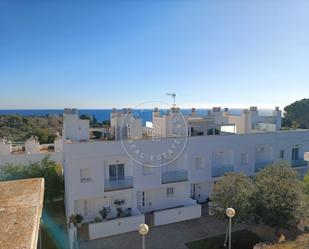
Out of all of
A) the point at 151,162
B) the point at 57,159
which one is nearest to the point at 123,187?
the point at 151,162

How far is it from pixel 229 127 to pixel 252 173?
5733 mm

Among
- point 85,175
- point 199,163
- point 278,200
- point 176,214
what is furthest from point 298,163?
point 85,175

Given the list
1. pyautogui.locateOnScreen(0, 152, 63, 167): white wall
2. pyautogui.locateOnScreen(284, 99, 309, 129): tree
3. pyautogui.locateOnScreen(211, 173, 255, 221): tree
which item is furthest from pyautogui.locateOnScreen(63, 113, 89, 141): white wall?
pyautogui.locateOnScreen(284, 99, 309, 129): tree

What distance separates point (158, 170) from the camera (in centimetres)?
2075

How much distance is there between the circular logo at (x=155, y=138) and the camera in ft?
65.6

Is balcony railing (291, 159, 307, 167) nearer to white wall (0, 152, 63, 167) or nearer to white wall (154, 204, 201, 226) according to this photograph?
white wall (154, 204, 201, 226)

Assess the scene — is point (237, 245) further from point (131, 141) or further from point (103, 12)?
point (103, 12)

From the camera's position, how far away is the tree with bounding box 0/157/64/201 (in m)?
21.5

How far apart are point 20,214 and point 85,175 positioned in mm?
16161

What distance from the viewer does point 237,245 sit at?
1677 cm

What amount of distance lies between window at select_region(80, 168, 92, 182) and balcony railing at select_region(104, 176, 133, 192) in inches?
50.7

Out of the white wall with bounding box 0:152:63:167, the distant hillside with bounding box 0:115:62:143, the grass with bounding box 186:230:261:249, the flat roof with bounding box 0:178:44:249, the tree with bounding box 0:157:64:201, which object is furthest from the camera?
the distant hillside with bounding box 0:115:62:143

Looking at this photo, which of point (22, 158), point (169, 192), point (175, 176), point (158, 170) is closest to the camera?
point (158, 170)

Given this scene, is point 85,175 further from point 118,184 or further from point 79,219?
point 79,219
